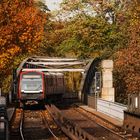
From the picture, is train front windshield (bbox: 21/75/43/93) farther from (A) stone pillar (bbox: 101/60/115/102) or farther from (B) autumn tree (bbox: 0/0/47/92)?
(A) stone pillar (bbox: 101/60/115/102)

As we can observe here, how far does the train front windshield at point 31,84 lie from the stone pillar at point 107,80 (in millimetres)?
4863

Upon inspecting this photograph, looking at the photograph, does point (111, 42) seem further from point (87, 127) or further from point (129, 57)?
point (87, 127)

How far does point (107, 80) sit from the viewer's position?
42.4 metres

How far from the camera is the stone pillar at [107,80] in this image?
41719 mm

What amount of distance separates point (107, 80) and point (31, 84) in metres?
5.82

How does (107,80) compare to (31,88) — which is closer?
(107,80)

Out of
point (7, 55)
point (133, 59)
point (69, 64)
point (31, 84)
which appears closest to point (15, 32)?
point (7, 55)

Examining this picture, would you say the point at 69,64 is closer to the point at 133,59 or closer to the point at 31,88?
the point at 31,88

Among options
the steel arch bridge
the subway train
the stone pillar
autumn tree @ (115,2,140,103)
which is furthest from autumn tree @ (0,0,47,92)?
autumn tree @ (115,2,140,103)

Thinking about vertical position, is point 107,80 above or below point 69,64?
below

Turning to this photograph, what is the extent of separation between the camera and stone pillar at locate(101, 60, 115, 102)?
1642 inches

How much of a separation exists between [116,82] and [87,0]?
1236cm

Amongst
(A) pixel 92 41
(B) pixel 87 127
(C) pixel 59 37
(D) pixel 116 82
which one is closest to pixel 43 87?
(D) pixel 116 82

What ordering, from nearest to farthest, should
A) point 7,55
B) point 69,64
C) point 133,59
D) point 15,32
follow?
point 133,59
point 7,55
point 15,32
point 69,64
